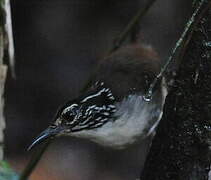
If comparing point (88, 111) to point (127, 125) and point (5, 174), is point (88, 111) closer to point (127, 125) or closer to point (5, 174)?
point (127, 125)

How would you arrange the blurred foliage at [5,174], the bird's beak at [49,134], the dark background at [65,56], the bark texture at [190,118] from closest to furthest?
the bark texture at [190,118] < the blurred foliage at [5,174] < the bird's beak at [49,134] < the dark background at [65,56]

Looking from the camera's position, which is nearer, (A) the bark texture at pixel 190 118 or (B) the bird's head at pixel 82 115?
(A) the bark texture at pixel 190 118

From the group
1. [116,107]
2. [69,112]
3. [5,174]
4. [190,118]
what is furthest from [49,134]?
[190,118]

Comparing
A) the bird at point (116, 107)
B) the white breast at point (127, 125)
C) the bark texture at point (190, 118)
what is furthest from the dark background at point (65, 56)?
the bark texture at point (190, 118)

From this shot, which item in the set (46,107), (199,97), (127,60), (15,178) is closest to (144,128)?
(127,60)

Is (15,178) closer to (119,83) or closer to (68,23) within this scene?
(119,83)

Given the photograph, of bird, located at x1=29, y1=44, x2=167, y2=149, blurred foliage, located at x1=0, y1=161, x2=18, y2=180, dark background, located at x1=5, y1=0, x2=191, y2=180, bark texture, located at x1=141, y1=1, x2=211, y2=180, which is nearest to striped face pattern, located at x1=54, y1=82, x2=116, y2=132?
bird, located at x1=29, y1=44, x2=167, y2=149

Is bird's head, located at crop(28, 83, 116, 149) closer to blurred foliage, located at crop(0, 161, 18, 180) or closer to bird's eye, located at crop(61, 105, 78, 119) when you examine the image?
bird's eye, located at crop(61, 105, 78, 119)

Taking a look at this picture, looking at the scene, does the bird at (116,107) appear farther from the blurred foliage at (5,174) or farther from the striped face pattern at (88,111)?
the blurred foliage at (5,174)
